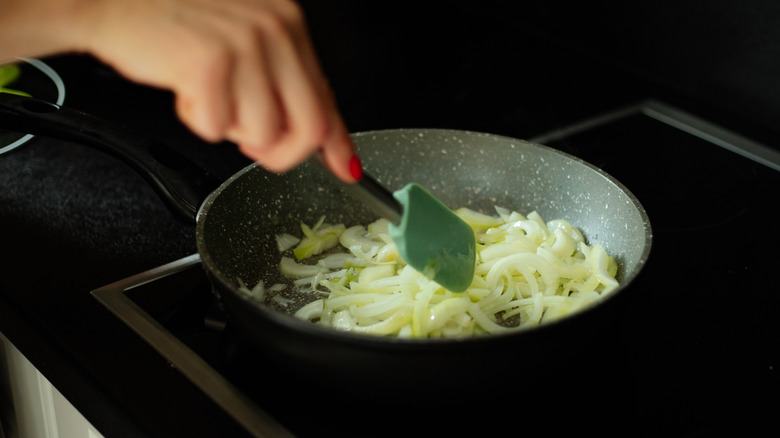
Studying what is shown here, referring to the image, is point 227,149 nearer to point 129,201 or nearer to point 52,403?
point 129,201

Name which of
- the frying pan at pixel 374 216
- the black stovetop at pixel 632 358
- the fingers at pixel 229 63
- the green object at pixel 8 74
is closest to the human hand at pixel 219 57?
the fingers at pixel 229 63

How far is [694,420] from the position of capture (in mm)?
751

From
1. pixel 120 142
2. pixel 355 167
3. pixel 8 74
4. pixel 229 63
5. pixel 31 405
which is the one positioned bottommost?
pixel 31 405

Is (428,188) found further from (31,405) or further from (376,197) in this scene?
(31,405)

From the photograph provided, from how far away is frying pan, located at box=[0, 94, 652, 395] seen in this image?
64cm

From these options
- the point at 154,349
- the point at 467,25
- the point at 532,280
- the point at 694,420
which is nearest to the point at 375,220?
the point at 532,280

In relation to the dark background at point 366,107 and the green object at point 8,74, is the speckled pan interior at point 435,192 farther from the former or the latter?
the green object at point 8,74

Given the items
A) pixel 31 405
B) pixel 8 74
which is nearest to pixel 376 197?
pixel 31 405

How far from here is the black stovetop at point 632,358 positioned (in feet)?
2.40

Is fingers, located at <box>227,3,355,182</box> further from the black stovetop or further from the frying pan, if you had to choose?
the black stovetop

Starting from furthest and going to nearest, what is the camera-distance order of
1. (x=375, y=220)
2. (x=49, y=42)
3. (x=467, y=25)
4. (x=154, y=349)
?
1. (x=467, y=25)
2. (x=375, y=220)
3. (x=154, y=349)
4. (x=49, y=42)

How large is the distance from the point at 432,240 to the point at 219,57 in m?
0.37

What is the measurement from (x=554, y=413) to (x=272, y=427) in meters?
0.28

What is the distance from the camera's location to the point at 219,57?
0.52 metres
